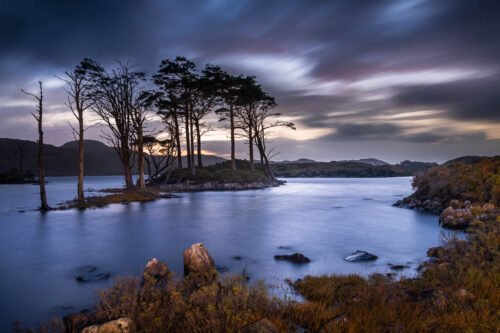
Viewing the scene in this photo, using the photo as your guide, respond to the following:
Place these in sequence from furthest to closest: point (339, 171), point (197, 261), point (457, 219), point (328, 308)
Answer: point (339, 171), point (457, 219), point (197, 261), point (328, 308)

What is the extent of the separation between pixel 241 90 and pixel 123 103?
18.5 meters

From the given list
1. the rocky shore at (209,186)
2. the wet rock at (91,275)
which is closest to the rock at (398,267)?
the wet rock at (91,275)

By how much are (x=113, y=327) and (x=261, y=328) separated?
2066 millimetres

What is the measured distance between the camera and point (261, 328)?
14.1 feet

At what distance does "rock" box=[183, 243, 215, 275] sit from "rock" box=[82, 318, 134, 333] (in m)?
3.63

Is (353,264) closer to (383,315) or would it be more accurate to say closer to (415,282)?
(415,282)

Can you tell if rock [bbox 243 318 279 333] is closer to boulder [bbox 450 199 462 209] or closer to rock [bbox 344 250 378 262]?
rock [bbox 344 250 378 262]

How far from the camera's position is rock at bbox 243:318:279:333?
4.27m

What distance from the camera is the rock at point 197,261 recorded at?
8305 millimetres

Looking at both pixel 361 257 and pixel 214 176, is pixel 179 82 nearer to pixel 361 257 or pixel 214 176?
pixel 214 176

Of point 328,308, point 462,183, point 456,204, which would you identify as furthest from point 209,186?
point 328,308

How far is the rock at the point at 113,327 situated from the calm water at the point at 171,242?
2926mm

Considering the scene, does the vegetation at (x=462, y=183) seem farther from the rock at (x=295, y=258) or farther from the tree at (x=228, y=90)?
the tree at (x=228, y=90)

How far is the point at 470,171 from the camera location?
2225 cm
